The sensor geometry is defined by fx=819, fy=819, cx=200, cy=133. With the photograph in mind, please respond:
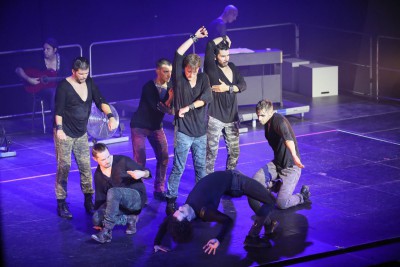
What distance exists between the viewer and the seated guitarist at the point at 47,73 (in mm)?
13531

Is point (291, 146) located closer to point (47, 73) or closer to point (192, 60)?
point (192, 60)

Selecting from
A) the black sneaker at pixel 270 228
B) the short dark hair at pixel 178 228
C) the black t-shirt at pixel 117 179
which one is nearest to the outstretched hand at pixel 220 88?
the black t-shirt at pixel 117 179

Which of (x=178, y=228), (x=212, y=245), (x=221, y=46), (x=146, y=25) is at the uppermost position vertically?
(x=146, y=25)

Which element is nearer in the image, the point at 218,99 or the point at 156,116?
the point at 156,116

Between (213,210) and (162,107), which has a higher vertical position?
(162,107)

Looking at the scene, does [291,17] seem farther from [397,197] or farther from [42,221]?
[42,221]

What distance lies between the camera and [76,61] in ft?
28.7

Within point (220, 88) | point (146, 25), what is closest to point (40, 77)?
point (146, 25)

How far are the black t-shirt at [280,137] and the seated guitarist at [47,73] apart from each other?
5258 mm

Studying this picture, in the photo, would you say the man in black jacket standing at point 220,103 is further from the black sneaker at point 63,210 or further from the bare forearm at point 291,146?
the black sneaker at point 63,210

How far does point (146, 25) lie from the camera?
16062 millimetres

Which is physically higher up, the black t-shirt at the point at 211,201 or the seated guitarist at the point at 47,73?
the seated guitarist at the point at 47,73

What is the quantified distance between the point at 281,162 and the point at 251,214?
2.43 feet

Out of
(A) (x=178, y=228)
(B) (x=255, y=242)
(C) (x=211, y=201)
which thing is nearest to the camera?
(A) (x=178, y=228)
